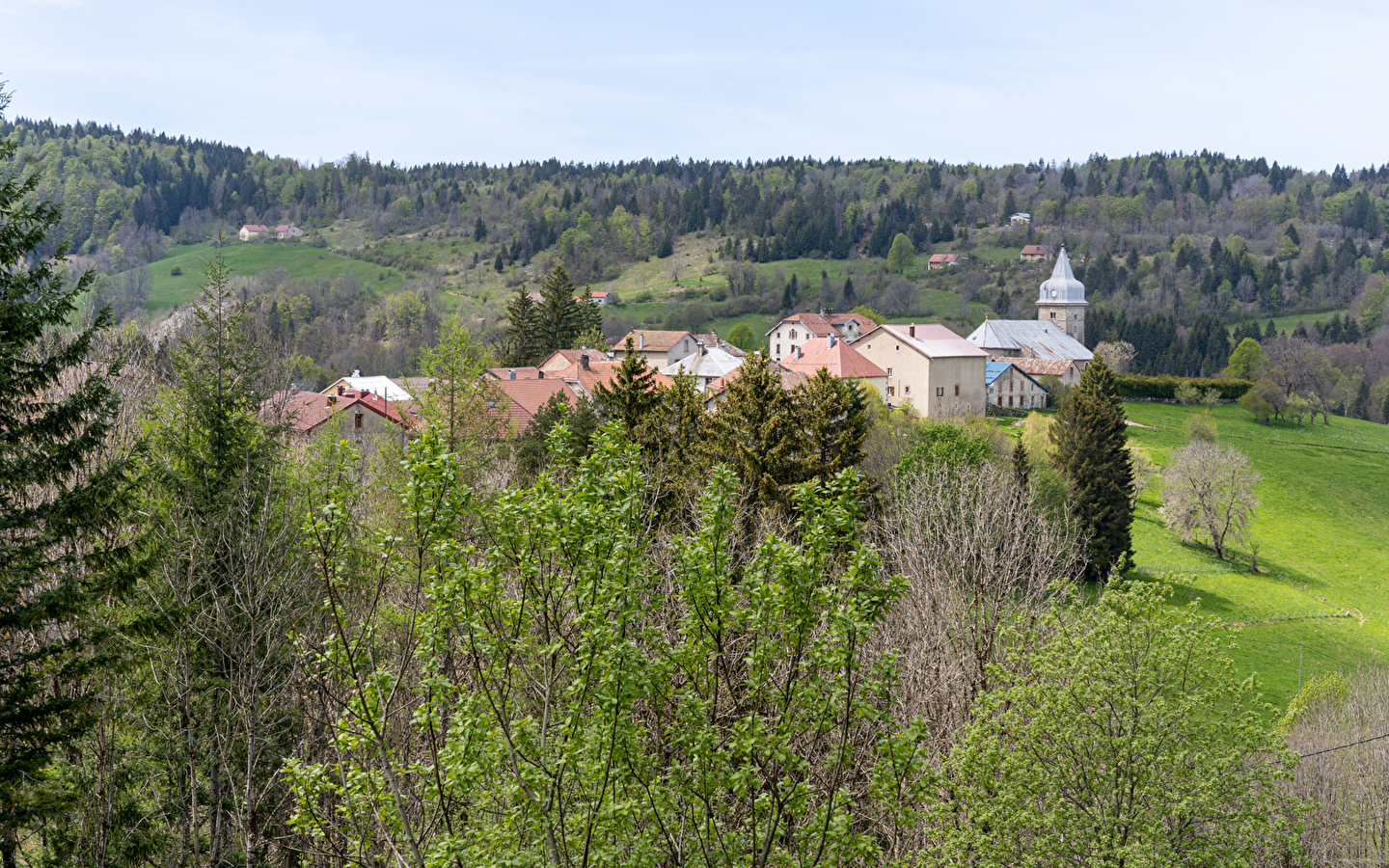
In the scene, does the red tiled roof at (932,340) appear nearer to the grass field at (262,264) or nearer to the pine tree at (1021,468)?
the pine tree at (1021,468)

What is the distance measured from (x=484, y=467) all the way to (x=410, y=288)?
13477 centimetres

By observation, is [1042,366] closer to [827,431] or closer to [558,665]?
[827,431]

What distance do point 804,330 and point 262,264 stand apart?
107 meters

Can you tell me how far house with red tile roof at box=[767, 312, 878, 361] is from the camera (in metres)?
120

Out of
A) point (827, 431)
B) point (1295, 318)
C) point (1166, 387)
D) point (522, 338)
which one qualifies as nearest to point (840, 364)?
point (522, 338)

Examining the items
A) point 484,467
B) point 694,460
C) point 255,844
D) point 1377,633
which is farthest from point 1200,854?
point 1377,633

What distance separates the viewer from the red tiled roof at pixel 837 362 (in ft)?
235

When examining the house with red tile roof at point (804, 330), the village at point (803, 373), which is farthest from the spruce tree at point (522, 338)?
the house with red tile roof at point (804, 330)

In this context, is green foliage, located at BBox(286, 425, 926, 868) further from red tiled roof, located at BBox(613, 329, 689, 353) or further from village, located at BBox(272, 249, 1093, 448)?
red tiled roof, located at BBox(613, 329, 689, 353)

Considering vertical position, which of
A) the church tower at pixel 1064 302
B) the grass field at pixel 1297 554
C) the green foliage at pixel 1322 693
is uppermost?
the church tower at pixel 1064 302

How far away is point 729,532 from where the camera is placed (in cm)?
1029

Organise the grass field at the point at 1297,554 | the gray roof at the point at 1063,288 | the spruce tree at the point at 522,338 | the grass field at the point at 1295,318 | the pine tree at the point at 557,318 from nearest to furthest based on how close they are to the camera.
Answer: the grass field at the point at 1297,554 < the spruce tree at the point at 522,338 < the pine tree at the point at 557,318 < the gray roof at the point at 1063,288 < the grass field at the point at 1295,318

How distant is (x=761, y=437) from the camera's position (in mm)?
30625

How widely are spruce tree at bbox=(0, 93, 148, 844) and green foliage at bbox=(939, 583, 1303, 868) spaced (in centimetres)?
1111
